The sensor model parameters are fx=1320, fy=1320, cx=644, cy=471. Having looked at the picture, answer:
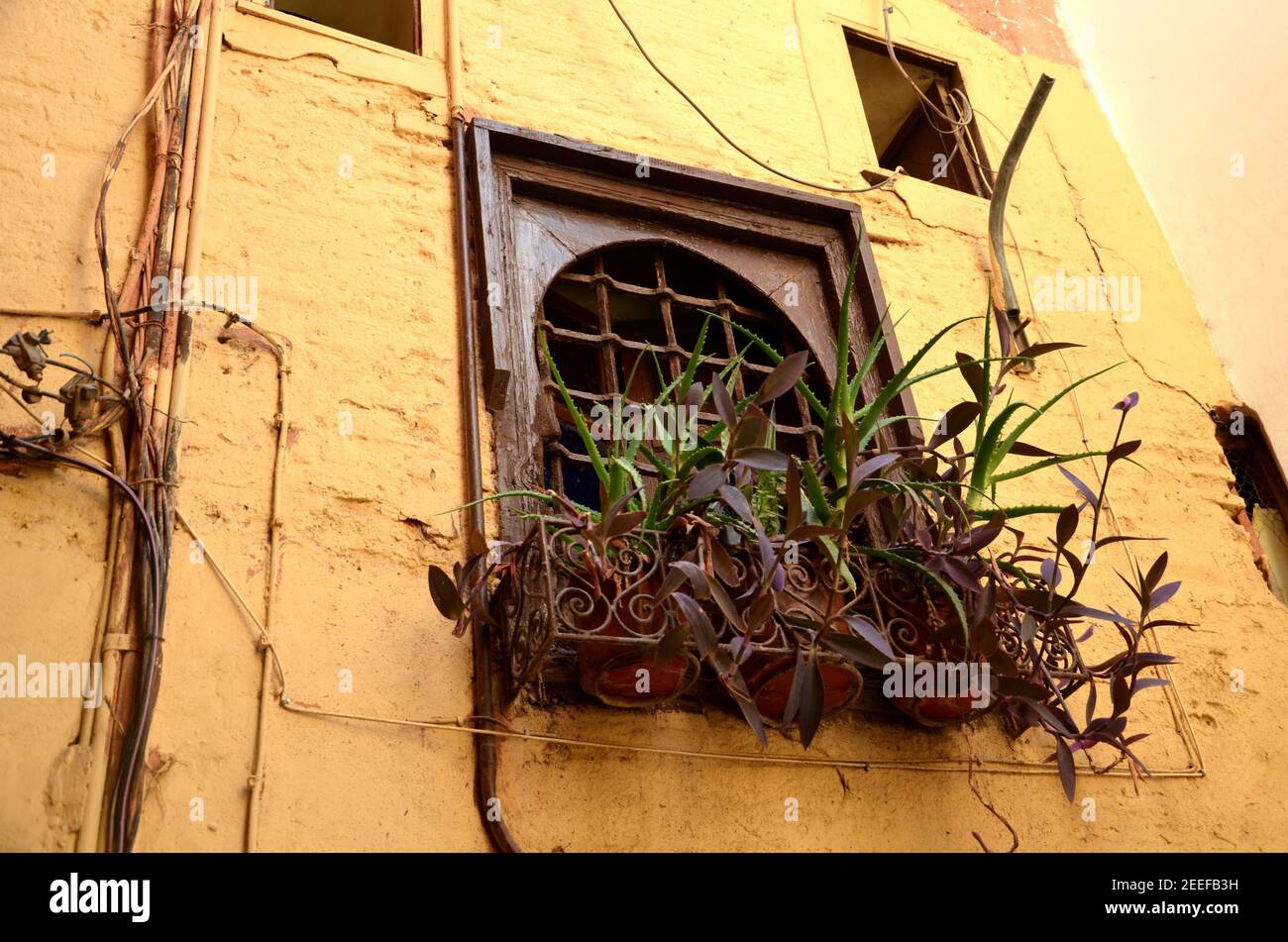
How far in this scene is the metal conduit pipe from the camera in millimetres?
2496

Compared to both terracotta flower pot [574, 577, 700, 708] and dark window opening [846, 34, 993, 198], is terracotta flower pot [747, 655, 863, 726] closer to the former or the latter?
terracotta flower pot [574, 577, 700, 708]

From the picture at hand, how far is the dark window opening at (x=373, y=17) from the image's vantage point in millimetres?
3932

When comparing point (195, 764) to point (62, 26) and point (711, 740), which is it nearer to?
point (711, 740)

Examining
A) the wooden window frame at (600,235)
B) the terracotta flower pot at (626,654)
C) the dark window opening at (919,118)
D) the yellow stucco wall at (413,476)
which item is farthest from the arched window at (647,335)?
the dark window opening at (919,118)

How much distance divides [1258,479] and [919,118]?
5.91ft

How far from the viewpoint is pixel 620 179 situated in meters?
3.59

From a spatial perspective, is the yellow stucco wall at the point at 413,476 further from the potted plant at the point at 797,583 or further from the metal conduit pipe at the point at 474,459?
the potted plant at the point at 797,583

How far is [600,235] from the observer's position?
348cm

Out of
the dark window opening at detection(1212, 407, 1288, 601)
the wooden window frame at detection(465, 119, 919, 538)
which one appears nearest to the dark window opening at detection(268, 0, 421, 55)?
the wooden window frame at detection(465, 119, 919, 538)

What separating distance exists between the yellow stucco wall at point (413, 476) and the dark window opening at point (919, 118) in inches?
14.5

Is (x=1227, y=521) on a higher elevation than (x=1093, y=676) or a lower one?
higher

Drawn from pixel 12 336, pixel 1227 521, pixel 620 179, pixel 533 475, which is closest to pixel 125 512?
pixel 12 336

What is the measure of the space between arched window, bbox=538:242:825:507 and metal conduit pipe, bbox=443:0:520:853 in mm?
196

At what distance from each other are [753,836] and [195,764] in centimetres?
110
